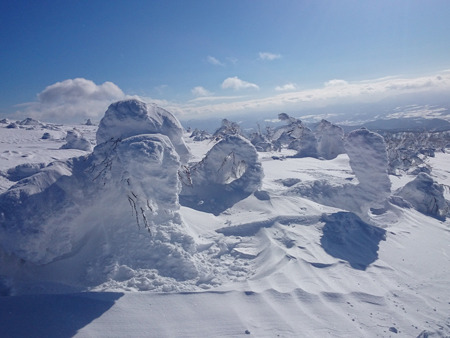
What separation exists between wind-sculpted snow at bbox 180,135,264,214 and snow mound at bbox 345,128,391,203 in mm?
2922

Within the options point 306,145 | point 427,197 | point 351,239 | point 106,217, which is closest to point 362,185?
point 351,239

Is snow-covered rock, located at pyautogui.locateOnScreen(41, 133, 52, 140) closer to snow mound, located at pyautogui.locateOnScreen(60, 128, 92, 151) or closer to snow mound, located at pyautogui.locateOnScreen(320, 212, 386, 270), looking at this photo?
snow mound, located at pyautogui.locateOnScreen(60, 128, 92, 151)

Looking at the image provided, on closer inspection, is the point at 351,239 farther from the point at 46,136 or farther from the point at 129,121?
the point at 46,136

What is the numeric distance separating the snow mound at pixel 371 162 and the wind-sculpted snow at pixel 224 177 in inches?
115

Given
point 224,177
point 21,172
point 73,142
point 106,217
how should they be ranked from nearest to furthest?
1. point 106,217
2. point 21,172
3. point 224,177
4. point 73,142

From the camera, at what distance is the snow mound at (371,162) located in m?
7.26

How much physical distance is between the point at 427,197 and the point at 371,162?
3180 mm

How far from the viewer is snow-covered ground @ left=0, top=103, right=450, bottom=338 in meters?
3.26

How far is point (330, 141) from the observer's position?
63.7ft

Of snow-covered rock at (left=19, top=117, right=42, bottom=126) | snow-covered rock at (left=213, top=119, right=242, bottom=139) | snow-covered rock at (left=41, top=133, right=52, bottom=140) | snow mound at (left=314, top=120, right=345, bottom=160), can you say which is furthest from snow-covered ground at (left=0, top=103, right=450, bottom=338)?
snow-covered rock at (left=19, top=117, right=42, bottom=126)

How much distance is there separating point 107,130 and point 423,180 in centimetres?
1045

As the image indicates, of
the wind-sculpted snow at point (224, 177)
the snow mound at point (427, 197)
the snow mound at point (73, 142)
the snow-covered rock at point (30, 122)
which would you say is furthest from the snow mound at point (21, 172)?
the snow-covered rock at point (30, 122)

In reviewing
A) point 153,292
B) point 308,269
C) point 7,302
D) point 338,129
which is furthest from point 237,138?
point 338,129

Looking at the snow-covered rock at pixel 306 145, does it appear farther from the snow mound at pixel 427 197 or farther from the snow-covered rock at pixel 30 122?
the snow-covered rock at pixel 30 122
